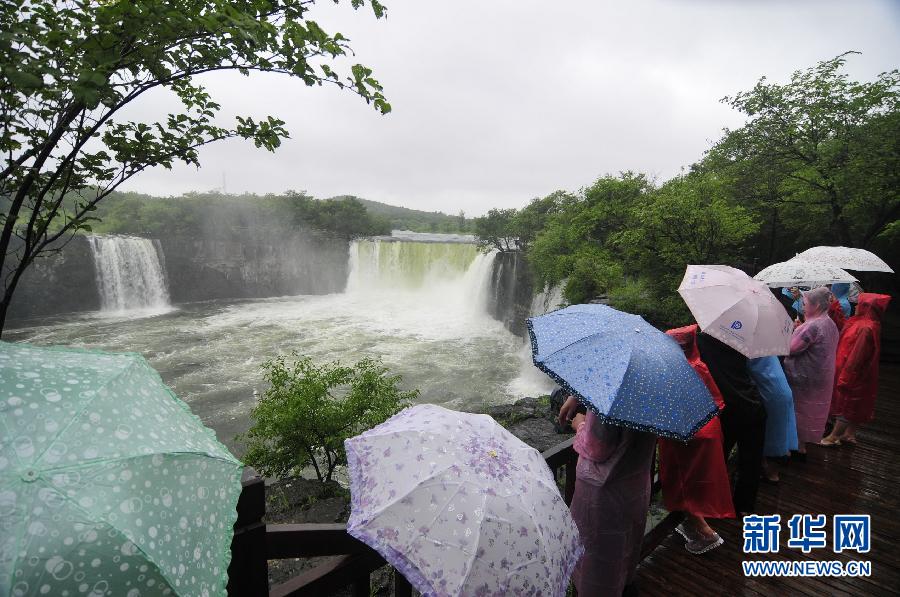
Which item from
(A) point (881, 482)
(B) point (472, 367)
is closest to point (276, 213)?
(B) point (472, 367)

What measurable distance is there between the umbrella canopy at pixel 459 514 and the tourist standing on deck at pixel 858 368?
5082 mm

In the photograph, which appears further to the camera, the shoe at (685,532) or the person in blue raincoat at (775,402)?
the person in blue raincoat at (775,402)

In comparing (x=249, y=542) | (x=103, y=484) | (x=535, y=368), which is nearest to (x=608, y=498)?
(x=249, y=542)

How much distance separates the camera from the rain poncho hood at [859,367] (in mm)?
4621

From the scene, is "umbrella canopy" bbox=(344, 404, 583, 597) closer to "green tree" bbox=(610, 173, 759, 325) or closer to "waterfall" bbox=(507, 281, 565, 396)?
"green tree" bbox=(610, 173, 759, 325)

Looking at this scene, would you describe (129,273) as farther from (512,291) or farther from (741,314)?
(741,314)

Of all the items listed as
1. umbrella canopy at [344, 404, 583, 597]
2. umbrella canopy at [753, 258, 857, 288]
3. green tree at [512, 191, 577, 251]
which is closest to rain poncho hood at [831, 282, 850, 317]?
umbrella canopy at [753, 258, 857, 288]

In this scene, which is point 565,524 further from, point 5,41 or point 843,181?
point 843,181

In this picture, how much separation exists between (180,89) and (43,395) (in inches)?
87.4

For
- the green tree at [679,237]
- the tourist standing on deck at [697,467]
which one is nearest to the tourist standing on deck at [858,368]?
the tourist standing on deck at [697,467]

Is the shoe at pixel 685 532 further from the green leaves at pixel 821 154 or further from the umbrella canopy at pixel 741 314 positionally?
the green leaves at pixel 821 154

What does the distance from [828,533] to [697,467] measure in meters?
1.89

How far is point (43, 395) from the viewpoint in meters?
0.95

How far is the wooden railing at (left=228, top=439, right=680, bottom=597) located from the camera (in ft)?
4.33
